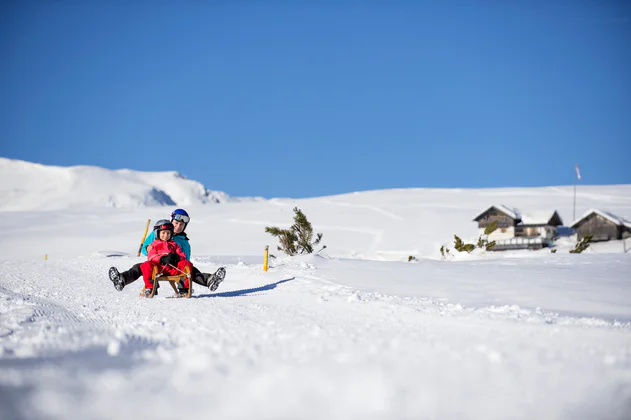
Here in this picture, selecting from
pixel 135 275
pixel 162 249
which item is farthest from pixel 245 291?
pixel 135 275

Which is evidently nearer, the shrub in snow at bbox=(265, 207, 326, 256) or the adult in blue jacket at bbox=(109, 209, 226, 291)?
the adult in blue jacket at bbox=(109, 209, 226, 291)

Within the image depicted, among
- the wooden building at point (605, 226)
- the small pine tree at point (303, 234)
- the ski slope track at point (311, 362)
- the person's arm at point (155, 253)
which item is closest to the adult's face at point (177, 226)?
the person's arm at point (155, 253)

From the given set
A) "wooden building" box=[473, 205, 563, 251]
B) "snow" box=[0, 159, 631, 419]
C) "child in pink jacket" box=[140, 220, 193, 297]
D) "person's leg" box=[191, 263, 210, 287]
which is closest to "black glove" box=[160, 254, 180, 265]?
"child in pink jacket" box=[140, 220, 193, 297]

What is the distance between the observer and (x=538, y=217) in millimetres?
44844

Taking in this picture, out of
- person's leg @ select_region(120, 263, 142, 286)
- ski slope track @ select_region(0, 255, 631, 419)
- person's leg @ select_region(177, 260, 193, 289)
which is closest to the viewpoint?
ski slope track @ select_region(0, 255, 631, 419)

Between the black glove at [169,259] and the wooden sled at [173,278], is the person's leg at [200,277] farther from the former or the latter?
the black glove at [169,259]

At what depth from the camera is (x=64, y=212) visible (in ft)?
226

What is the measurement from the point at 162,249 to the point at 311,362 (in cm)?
575

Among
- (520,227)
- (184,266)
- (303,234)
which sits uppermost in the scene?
(520,227)

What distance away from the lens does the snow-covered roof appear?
44.4 meters

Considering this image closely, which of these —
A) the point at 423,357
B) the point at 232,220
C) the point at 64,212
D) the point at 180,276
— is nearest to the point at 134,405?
the point at 423,357

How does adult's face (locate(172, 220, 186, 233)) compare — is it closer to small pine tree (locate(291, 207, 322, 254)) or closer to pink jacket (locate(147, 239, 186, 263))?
pink jacket (locate(147, 239, 186, 263))

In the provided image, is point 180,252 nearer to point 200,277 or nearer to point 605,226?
point 200,277

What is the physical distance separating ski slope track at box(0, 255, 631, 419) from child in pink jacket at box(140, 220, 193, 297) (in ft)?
5.70
